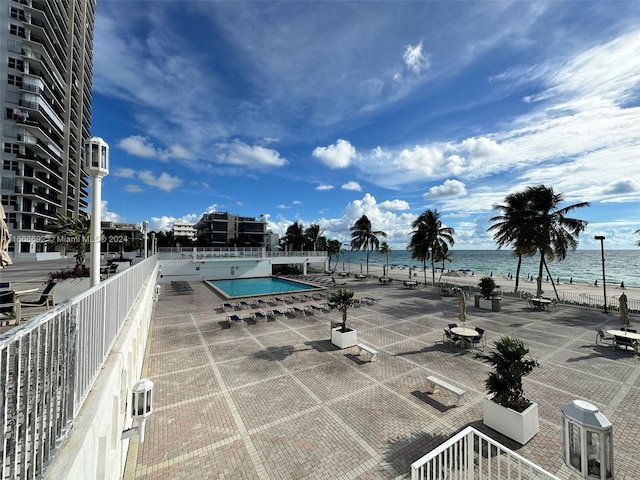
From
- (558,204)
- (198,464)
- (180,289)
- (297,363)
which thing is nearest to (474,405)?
(297,363)

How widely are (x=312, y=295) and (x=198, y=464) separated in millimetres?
18411

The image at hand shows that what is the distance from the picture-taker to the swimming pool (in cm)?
2857

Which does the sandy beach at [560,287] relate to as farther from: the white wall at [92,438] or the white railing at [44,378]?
the white railing at [44,378]

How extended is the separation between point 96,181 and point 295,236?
47082 mm

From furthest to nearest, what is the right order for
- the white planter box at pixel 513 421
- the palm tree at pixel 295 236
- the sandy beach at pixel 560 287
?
the palm tree at pixel 295 236
the sandy beach at pixel 560 287
the white planter box at pixel 513 421

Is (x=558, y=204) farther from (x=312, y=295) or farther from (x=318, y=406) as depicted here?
(x=318, y=406)

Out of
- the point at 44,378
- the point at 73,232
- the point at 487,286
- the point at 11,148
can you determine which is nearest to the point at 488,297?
the point at 487,286

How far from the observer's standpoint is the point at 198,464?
5.46m

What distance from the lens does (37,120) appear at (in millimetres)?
45750

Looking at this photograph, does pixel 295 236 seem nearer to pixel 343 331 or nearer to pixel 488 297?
pixel 488 297

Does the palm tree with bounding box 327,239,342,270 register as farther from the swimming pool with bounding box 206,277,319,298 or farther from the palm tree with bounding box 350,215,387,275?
the swimming pool with bounding box 206,277,319,298

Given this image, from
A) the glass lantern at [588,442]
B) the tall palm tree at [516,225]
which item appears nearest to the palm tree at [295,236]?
the tall palm tree at [516,225]

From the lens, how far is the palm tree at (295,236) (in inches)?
2052

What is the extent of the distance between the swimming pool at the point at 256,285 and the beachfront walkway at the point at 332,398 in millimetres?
13851
